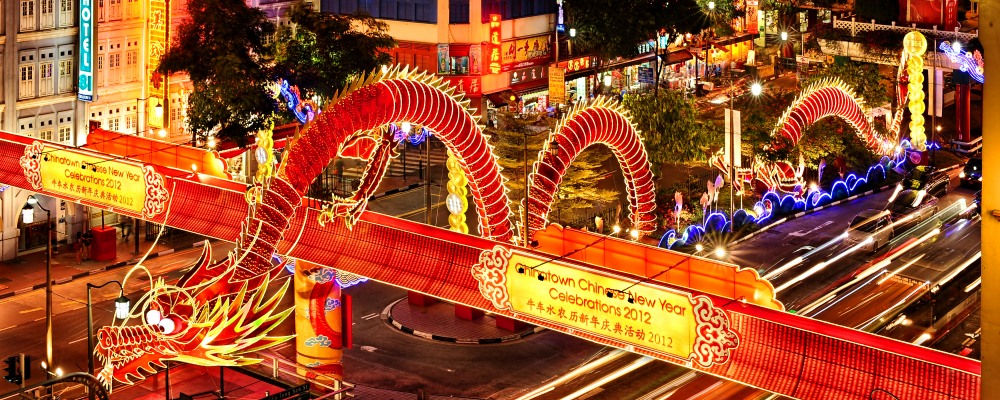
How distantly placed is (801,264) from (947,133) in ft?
111

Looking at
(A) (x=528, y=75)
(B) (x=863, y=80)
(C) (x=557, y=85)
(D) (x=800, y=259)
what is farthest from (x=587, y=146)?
(A) (x=528, y=75)

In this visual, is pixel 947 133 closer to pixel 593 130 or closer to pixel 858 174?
pixel 858 174

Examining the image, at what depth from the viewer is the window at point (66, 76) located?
62.8 m

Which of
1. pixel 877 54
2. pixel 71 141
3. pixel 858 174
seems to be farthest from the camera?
pixel 877 54

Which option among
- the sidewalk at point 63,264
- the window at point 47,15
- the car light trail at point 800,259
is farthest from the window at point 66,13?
the car light trail at point 800,259

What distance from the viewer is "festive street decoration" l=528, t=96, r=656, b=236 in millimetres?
46781

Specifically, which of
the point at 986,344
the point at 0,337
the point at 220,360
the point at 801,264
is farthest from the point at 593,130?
the point at 986,344

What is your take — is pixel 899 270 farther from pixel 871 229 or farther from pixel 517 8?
pixel 517 8

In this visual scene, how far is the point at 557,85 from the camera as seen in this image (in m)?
88.6

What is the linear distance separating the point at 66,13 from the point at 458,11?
2824cm

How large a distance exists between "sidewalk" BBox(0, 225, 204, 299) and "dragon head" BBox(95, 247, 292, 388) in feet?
57.6

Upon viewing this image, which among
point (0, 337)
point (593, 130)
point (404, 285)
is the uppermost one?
point (593, 130)

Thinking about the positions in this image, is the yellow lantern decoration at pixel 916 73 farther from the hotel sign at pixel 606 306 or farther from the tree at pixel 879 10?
the hotel sign at pixel 606 306

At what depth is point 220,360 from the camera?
3847cm
